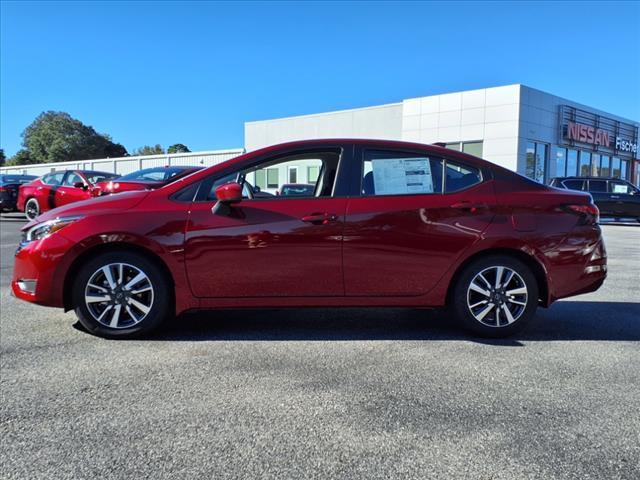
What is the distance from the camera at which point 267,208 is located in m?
3.94

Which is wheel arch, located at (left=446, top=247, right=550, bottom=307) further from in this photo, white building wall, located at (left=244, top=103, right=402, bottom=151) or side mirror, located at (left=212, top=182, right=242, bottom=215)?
white building wall, located at (left=244, top=103, right=402, bottom=151)

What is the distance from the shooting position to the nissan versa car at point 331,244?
387 centimetres

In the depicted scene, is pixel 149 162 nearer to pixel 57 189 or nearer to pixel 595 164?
pixel 57 189

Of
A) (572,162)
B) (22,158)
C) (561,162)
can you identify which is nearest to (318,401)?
(561,162)

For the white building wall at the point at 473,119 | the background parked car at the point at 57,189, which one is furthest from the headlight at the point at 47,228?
the white building wall at the point at 473,119

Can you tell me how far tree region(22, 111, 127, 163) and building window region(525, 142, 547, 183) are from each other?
251 feet

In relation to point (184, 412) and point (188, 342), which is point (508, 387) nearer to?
point (184, 412)

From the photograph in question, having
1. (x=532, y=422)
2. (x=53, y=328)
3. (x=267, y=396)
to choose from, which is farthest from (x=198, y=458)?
(x=53, y=328)

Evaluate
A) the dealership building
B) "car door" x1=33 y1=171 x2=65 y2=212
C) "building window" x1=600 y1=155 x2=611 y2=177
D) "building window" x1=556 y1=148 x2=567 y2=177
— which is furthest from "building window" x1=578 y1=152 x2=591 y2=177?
"car door" x1=33 y1=171 x2=65 y2=212

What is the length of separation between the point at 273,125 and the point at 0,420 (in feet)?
103

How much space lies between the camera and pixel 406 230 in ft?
13.0

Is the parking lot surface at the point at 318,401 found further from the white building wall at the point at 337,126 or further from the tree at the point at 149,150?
the tree at the point at 149,150

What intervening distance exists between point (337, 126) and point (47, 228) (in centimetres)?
2650

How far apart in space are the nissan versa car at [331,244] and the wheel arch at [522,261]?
12 millimetres
